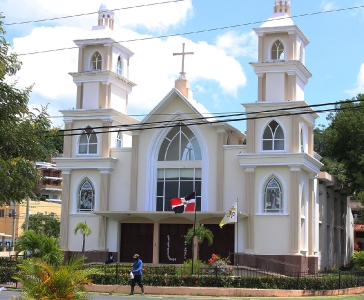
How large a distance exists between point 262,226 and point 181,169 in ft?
20.1

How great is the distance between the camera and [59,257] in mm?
29922

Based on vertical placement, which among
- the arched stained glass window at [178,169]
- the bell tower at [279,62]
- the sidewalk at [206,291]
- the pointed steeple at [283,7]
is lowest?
the sidewalk at [206,291]

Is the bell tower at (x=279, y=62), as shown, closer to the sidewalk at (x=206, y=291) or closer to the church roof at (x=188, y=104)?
the church roof at (x=188, y=104)

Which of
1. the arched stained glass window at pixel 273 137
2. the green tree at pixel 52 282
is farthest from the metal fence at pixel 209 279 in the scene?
the green tree at pixel 52 282

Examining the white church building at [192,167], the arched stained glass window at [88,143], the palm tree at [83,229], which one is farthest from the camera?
the arched stained glass window at [88,143]

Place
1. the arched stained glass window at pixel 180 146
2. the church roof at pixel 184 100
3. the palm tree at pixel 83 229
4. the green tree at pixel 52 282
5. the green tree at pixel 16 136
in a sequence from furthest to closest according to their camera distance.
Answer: the arched stained glass window at pixel 180 146 < the church roof at pixel 184 100 < the palm tree at pixel 83 229 < the green tree at pixel 16 136 < the green tree at pixel 52 282

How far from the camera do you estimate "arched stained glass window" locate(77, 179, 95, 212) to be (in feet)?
137

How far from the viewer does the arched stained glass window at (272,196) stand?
3828cm

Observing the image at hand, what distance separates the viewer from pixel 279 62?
Answer: 3916 cm

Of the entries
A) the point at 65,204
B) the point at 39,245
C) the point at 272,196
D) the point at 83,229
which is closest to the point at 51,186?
the point at 65,204

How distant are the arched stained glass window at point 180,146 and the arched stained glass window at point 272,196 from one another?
4.70m

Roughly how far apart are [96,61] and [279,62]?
1184 cm

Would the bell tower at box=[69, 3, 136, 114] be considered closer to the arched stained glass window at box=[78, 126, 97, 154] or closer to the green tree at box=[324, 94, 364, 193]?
the arched stained glass window at box=[78, 126, 97, 154]

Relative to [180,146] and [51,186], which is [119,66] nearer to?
[180,146]
